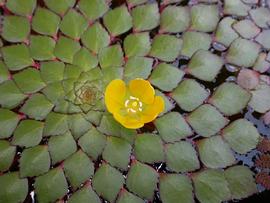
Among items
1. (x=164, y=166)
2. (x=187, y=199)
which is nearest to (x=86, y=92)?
(x=164, y=166)

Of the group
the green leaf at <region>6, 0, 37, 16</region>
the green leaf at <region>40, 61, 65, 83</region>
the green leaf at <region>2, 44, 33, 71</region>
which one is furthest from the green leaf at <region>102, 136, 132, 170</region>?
the green leaf at <region>6, 0, 37, 16</region>

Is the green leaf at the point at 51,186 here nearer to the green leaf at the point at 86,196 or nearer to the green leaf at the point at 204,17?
the green leaf at the point at 86,196

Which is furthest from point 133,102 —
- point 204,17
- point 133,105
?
point 204,17

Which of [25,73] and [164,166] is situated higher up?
[25,73]

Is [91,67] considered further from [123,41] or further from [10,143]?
[10,143]

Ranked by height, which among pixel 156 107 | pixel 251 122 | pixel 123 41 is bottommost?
pixel 251 122

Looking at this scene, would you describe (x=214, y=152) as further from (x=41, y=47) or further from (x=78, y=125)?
(x=41, y=47)
